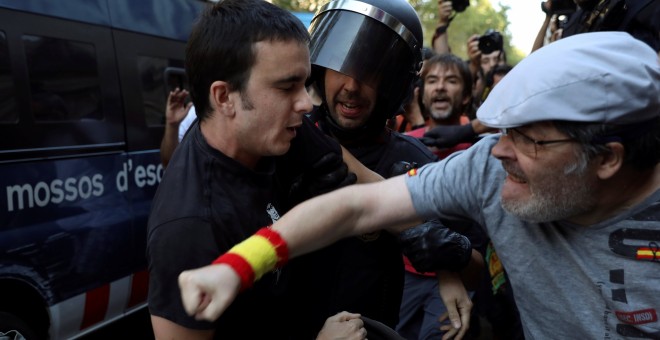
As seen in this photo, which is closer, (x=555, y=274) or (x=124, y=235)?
(x=555, y=274)

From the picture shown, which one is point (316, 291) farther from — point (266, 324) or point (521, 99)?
point (521, 99)

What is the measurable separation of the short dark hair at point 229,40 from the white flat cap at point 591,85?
0.68 m

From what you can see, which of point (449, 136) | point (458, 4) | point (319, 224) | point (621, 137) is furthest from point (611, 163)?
point (458, 4)

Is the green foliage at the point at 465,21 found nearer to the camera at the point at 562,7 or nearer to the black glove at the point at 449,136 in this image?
the camera at the point at 562,7

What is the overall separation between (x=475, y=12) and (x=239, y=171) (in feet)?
123

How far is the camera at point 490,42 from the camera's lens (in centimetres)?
665

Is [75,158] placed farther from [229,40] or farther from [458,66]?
[458,66]

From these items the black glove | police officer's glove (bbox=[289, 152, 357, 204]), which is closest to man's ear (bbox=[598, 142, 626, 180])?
police officer's glove (bbox=[289, 152, 357, 204])

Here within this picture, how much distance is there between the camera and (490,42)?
263 inches

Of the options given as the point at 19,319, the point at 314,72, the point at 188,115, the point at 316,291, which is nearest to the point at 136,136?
the point at 188,115

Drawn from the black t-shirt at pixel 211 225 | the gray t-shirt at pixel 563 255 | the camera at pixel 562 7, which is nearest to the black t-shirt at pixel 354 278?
the black t-shirt at pixel 211 225

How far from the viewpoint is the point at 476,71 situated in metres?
6.41

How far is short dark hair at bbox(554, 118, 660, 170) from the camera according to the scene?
130 centimetres

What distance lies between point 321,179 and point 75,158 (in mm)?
2218
